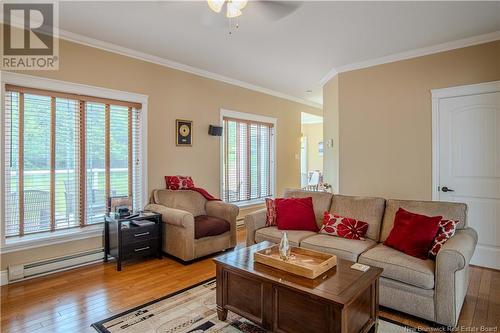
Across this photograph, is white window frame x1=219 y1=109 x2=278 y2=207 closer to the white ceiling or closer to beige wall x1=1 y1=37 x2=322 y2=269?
beige wall x1=1 y1=37 x2=322 y2=269

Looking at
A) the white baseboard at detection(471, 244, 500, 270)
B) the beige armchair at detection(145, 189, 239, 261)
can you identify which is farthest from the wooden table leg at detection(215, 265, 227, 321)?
the white baseboard at detection(471, 244, 500, 270)

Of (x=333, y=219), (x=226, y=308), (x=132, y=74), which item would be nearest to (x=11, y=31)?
(x=132, y=74)

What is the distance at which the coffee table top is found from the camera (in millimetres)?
1806

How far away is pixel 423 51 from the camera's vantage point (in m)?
3.91

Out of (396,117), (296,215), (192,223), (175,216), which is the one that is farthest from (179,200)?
(396,117)

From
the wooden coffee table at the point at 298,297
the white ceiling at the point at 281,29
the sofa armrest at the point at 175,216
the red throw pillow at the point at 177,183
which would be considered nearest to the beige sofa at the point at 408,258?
the wooden coffee table at the point at 298,297

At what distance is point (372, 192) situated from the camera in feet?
A: 14.6

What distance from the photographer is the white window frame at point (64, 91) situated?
305 centimetres

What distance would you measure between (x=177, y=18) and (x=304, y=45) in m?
1.60

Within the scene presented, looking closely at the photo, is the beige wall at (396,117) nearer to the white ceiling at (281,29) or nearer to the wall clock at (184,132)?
the white ceiling at (281,29)

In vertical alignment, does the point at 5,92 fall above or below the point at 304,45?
below

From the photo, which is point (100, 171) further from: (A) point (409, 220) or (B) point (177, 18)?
(A) point (409, 220)

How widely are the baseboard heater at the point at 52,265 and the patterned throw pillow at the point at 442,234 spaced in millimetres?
3661

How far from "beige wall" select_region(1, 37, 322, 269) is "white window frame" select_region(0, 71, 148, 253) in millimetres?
65
